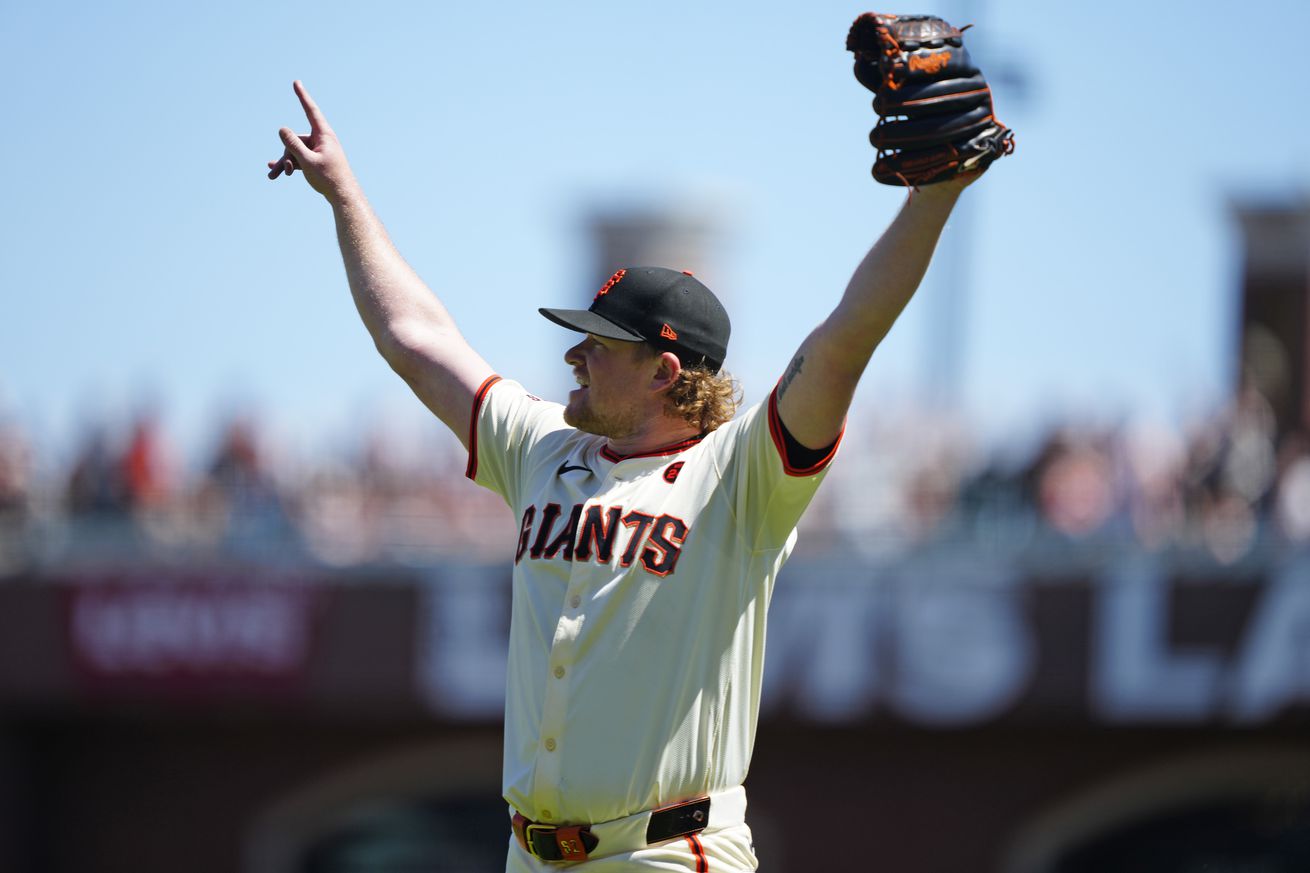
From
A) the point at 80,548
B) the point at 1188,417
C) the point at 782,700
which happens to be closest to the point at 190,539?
the point at 80,548

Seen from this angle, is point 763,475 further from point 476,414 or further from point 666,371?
point 476,414

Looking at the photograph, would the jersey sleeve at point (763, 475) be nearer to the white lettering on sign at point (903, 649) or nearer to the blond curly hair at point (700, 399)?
the blond curly hair at point (700, 399)

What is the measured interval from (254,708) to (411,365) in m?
8.94

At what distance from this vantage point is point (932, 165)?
2.97 meters

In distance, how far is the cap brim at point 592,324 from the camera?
3.46 m

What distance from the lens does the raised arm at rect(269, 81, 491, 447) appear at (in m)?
3.79

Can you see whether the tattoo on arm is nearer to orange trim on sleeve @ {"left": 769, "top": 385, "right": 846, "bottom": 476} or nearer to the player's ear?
orange trim on sleeve @ {"left": 769, "top": 385, "right": 846, "bottom": 476}

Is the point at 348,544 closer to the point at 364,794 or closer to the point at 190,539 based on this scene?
the point at 190,539

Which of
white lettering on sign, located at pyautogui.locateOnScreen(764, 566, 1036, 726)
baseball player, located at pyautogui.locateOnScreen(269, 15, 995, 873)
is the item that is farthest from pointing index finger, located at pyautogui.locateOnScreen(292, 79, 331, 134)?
white lettering on sign, located at pyautogui.locateOnScreen(764, 566, 1036, 726)

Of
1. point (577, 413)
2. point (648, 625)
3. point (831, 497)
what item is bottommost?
point (831, 497)

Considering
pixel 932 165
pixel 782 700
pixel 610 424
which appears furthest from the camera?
pixel 782 700

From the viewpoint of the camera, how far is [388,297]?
3.87 m

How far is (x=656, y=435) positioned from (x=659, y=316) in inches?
10.0

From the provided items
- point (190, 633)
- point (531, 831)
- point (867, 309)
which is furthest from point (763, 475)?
point (190, 633)
